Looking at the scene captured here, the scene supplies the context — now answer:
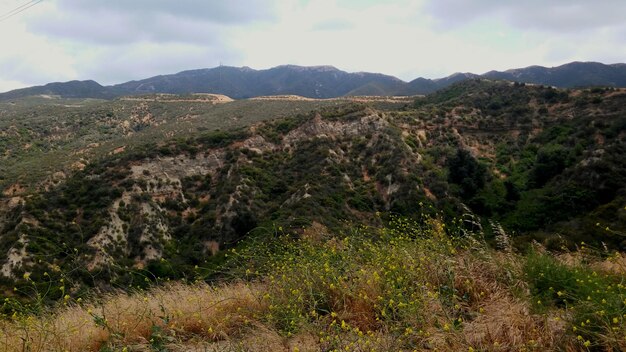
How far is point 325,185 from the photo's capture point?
31719mm

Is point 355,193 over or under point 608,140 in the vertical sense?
under

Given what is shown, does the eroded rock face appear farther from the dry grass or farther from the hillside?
the dry grass

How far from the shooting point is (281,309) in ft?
16.0

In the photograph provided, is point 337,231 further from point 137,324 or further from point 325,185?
point 137,324

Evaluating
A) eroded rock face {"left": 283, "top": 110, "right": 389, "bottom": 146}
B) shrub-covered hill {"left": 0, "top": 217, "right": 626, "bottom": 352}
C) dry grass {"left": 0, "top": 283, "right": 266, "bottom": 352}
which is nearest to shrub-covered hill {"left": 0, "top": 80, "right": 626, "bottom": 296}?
eroded rock face {"left": 283, "top": 110, "right": 389, "bottom": 146}

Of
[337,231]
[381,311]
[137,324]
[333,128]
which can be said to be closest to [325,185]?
[337,231]

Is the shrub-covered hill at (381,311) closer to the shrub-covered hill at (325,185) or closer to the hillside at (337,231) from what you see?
the hillside at (337,231)

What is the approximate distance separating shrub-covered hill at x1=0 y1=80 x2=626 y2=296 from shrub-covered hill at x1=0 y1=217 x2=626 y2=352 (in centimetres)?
1844

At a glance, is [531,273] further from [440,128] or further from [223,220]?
[440,128]

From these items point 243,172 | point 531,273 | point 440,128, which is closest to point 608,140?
point 440,128

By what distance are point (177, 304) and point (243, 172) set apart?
2894cm

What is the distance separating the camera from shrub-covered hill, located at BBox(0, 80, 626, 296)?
86.8ft

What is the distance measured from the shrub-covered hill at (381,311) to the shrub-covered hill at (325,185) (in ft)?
60.5

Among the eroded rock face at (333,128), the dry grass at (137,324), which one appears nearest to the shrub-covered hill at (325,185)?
the eroded rock face at (333,128)
